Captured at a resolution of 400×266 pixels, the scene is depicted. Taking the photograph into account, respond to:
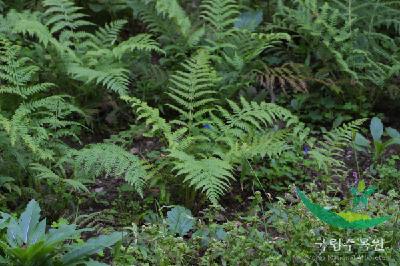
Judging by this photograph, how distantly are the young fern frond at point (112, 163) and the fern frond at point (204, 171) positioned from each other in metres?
0.25

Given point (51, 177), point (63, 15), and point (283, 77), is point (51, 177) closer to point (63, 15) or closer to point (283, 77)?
point (63, 15)

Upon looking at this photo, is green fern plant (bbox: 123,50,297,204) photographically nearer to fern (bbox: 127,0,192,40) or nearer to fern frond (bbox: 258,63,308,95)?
fern frond (bbox: 258,63,308,95)

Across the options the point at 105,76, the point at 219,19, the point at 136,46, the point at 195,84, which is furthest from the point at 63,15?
the point at 195,84

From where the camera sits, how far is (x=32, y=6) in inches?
235

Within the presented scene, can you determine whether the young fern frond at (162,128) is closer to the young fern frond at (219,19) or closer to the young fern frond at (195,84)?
the young fern frond at (195,84)

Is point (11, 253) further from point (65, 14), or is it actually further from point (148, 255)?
point (65, 14)

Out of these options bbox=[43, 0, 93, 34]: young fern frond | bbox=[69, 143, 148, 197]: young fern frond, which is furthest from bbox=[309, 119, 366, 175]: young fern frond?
bbox=[43, 0, 93, 34]: young fern frond

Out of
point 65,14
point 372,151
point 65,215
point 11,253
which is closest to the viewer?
point 11,253

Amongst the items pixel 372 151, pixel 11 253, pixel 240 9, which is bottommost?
pixel 372 151

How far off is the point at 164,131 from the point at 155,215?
613mm

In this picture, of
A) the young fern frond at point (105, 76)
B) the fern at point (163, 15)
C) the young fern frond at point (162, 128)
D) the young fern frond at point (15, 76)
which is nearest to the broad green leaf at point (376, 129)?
the young fern frond at point (162, 128)

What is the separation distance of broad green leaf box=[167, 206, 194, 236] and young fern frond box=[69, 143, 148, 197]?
28 centimetres

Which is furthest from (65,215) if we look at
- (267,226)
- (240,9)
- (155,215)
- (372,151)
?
(240,9)

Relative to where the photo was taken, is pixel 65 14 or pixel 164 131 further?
pixel 65 14
